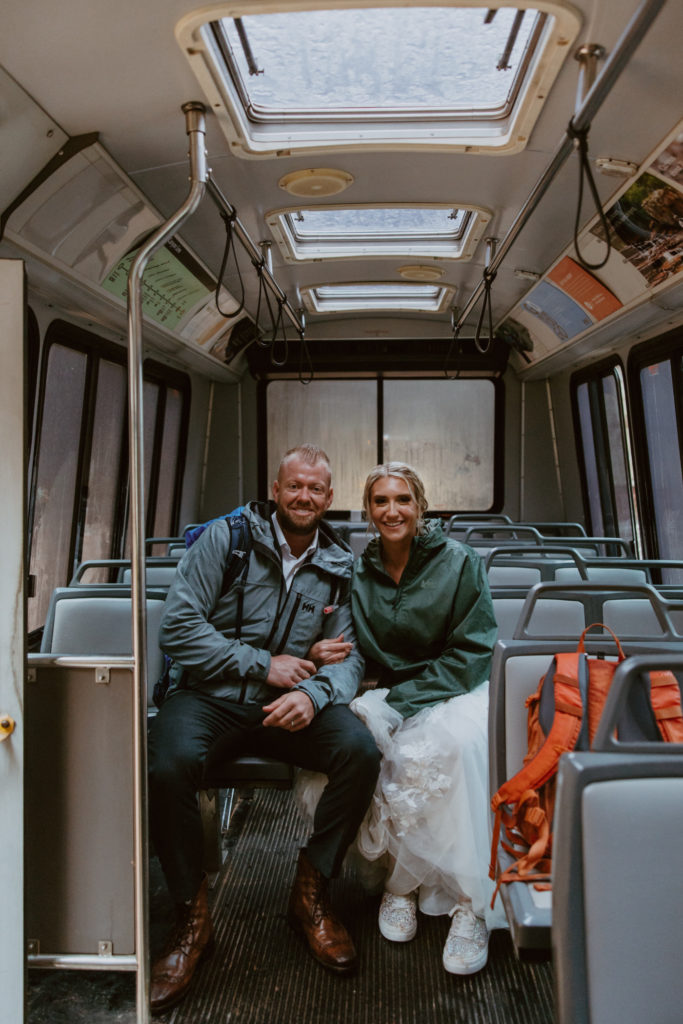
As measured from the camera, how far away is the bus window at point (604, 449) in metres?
6.91

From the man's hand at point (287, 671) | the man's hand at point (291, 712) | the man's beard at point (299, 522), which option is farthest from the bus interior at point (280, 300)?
the man's beard at point (299, 522)

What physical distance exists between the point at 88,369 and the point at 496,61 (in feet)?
11.5

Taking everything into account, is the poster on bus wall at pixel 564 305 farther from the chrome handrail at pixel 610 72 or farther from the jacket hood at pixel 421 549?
the jacket hood at pixel 421 549

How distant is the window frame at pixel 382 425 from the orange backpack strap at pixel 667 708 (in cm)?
723

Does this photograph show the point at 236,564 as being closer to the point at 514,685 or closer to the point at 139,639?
the point at 139,639

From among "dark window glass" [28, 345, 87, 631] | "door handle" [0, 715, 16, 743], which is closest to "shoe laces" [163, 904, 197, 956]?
"door handle" [0, 715, 16, 743]

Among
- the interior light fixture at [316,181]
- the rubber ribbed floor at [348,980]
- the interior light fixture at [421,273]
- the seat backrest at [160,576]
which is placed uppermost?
the interior light fixture at [421,273]

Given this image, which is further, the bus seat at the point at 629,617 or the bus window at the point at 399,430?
the bus window at the point at 399,430

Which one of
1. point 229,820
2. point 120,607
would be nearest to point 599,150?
point 120,607

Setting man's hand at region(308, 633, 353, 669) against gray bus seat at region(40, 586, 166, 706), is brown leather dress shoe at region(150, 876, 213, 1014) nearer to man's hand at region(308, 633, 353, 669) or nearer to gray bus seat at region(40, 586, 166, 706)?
man's hand at region(308, 633, 353, 669)

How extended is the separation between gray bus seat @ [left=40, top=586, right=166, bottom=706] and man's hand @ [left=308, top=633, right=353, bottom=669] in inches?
31.7

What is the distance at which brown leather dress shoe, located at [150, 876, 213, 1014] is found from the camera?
8.34ft

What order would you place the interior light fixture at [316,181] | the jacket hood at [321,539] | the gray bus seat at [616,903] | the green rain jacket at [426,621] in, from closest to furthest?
the gray bus seat at [616,903] < the green rain jacket at [426,621] < the jacket hood at [321,539] < the interior light fixture at [316,181]

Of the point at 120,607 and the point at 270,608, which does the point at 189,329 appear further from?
the point at 270,608
